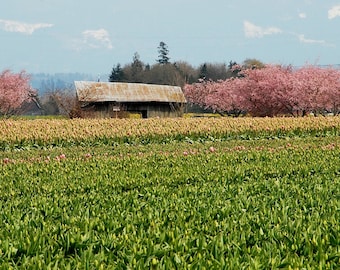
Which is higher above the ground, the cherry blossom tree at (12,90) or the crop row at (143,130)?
the cherry blossom tree at (12,90)

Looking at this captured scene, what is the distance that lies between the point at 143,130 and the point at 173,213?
17.8 meters

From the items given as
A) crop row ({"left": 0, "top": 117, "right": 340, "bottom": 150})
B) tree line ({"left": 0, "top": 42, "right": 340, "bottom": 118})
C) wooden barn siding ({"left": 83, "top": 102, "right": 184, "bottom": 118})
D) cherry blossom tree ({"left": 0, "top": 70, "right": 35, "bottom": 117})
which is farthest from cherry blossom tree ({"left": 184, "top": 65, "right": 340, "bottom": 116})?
cherry blossom tree ({"left": 0, "top": 70, "right": 35, "bottom": 117})

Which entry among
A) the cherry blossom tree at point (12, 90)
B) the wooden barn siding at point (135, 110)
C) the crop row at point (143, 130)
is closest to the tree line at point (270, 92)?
the cherry blossom tree at point (12, 90)

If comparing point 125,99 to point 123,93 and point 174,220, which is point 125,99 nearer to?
point 123,93

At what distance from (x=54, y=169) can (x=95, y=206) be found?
4.05 metres

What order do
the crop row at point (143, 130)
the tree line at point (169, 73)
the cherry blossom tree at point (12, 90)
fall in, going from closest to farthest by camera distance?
the crop row at point (143, 130) → the cherry blossom tree at point (12, 90) → the tree line at point (169, 73)

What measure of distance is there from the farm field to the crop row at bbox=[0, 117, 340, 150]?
10.7 meters

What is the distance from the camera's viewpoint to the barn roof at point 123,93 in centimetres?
3672

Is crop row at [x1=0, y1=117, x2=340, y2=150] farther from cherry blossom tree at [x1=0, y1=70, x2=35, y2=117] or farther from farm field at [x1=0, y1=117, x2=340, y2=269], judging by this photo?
cherry blossom tree at [x1=0, y1=70, x2=35, y2=117]

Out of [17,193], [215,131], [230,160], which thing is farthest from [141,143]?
[17,193]

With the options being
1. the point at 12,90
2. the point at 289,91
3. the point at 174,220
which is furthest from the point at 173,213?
the point at 12,90

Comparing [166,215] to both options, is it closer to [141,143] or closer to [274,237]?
[274,237]

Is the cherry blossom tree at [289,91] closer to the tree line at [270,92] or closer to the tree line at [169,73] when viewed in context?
the tree line at [270,92]

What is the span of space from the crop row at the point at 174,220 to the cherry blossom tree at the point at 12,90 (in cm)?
3599
